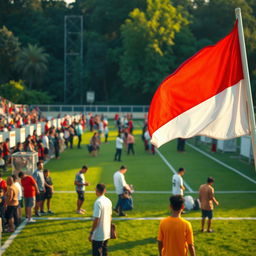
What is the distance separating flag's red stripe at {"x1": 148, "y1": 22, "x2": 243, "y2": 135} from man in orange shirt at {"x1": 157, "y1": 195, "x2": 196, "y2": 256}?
146 cm

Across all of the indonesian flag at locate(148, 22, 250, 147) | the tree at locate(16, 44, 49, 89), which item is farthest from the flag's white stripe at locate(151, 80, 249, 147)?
the tree at locate(16, 44, 49, 89)

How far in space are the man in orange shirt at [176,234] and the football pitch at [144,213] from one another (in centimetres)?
432

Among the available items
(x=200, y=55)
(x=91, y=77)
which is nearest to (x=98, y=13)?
(x=91, y=77)

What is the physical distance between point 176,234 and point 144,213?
7.64 m

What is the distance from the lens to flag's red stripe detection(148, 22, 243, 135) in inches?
260

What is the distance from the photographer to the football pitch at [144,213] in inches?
407

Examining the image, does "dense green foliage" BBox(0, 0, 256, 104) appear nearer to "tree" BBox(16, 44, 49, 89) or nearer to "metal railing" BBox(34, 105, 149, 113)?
"tree" BBox(16, 44, 49, 89)

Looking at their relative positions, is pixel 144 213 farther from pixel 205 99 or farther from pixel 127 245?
pixel 205 99

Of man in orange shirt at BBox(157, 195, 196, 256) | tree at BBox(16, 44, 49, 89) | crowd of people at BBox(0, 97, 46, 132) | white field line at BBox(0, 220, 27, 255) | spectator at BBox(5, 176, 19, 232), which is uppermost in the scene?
tree at BBox(16, 44, 49, 89)

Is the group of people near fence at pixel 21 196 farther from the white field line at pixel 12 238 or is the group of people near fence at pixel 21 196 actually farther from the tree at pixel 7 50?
the tree at pixel 7 50

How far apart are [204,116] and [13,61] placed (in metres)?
75.7

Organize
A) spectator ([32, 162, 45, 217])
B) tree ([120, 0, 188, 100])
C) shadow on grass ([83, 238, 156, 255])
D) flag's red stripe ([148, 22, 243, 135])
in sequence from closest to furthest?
flag's red stripe ([148, 22, 243, 135]), shadow on grass ([83, 238, 156, 255]), spectator ([32, 162, 45, 217]), tree ([120, 0, 188, 100])

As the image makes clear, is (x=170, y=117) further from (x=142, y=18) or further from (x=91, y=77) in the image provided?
(x=91, y=77)

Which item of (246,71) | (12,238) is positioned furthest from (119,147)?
(246,71)
